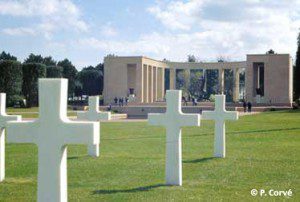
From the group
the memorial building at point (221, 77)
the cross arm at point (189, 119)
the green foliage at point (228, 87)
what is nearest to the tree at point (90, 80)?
the memorial building at point (221, 77)

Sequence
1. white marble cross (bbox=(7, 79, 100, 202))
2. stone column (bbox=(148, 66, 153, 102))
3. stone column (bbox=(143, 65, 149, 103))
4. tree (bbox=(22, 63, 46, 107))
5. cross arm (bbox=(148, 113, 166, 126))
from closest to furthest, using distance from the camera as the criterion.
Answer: white marble cross (bbox=(7, 79, 100, 202)) → cross arm (bbox=(148, 113, 166, 126)) → tree (bbox=(22, 63, 46, 107)) → stone column (bbox=(143, 65, 149, 103)) → stone column (bbox=(148, 66, 153, 102))

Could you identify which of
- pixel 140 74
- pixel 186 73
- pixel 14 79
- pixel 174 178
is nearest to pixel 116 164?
pixel 174 178

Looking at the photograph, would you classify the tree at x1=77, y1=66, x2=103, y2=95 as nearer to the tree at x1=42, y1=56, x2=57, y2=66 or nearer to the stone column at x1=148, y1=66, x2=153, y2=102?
the tree at x1=42, y1=56, x2=57, y2=66

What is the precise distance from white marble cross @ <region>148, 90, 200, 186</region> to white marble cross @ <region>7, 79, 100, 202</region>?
12.3 feet

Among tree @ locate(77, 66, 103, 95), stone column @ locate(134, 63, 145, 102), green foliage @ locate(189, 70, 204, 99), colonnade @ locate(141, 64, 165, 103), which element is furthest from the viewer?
tree @ locate(77, 66, 103, 95)

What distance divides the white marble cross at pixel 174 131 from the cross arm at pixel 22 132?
3.84 metres

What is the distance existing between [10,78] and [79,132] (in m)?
51.1

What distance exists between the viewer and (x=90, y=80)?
85.9m

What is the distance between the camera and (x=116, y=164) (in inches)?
453

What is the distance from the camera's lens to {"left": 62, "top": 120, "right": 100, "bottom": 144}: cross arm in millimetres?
5079

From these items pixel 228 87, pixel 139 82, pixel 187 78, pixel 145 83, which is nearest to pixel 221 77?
pixel 228 87

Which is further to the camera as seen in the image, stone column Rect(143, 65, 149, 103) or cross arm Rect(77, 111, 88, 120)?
stone column Rect(143, 65, 149, 103)

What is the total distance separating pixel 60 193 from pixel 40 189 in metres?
0.22

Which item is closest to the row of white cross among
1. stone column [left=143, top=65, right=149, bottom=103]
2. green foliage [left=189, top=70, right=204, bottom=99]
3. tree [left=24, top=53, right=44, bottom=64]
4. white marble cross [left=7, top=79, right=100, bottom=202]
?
white marble cross [left=7, top=79, right=100, bottom=202]
